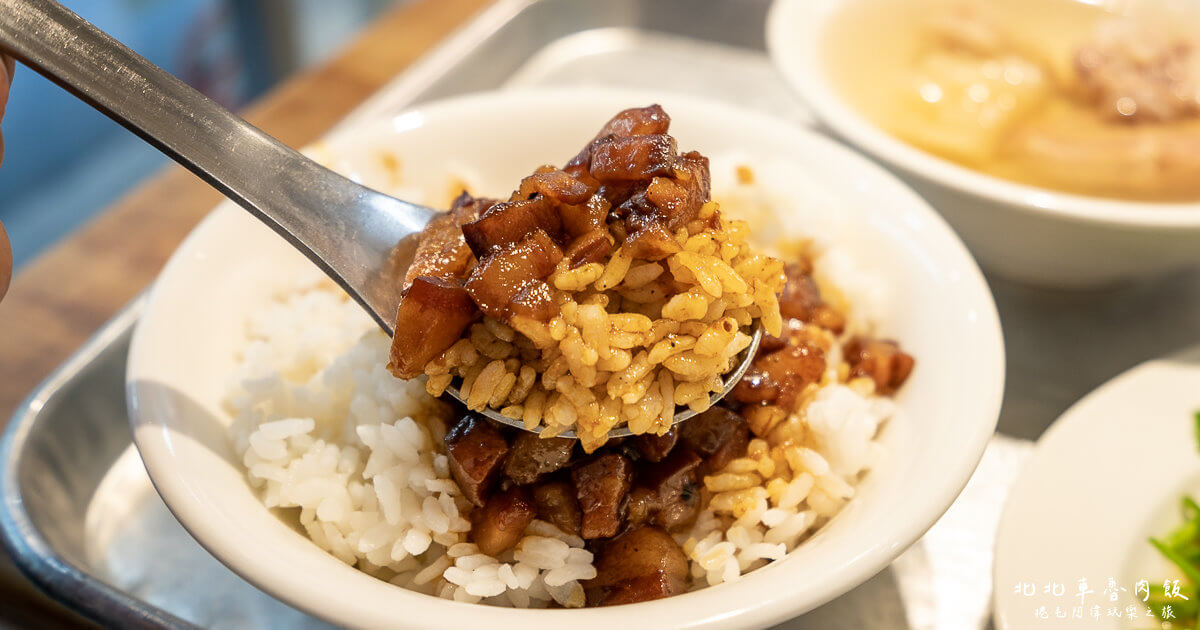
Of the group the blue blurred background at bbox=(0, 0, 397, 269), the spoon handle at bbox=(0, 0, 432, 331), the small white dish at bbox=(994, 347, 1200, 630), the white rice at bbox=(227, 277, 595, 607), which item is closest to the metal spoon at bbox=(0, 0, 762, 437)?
the spoon handle at bbox=(0, 0, 432, 331)

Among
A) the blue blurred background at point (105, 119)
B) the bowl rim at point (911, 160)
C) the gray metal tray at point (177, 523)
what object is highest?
the bowl rim at point (911, 160)

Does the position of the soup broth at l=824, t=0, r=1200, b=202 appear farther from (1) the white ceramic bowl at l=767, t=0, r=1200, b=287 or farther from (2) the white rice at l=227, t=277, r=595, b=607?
(2) the white rice at l=227, t=277, r=595, b=607

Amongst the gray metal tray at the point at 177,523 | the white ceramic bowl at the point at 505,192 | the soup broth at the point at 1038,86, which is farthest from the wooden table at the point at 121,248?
the soup broth at the point at 1038,86

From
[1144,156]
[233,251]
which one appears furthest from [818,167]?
[233,251]

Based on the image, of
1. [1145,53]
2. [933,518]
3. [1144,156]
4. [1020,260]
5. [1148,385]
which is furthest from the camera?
[1145,53]

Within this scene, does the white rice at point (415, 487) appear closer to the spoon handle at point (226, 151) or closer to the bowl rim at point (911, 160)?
the spoon handle at point (226, 151)

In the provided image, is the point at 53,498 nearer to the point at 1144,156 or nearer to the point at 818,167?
the point at 818,167
